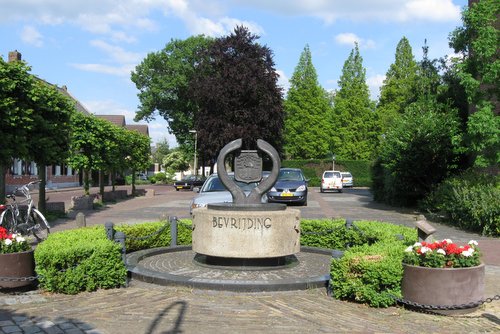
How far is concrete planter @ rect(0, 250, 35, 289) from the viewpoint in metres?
7.09

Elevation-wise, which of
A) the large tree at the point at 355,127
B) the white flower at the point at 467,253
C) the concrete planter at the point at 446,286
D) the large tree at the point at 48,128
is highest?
the large tree at the point at 355,127

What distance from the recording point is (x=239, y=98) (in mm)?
41812

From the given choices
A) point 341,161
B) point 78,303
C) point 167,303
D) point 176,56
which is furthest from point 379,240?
point 176,56

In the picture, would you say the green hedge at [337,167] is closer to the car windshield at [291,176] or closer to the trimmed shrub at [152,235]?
the car windshield at [291,176]

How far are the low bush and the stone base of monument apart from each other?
28.6 feet

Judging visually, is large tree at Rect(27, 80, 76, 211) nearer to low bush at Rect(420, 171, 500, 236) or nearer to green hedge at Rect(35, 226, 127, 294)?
green hedge at Rect(35, 226, 127, 294)

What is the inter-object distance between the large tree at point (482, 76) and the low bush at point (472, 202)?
1.01 metres

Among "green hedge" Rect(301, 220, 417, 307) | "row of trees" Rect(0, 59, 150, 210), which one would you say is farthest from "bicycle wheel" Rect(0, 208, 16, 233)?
"green hedge" Rect(301, 220, 417, 307)

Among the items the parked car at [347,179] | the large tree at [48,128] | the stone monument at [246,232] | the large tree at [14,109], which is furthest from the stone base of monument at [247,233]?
the parked car at [347,179]

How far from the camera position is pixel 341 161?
56.5 meters

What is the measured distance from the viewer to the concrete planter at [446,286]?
614 cm

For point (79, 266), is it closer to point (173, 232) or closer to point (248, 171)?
point (248, 171)

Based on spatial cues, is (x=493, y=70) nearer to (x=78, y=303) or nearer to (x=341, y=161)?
(x=78, y=303)

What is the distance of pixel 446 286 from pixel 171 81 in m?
54.1
